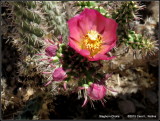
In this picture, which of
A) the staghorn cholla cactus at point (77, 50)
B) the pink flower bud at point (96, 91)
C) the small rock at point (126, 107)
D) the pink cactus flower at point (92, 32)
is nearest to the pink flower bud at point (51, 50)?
the staghorn cholla cactus at point (77, 50)

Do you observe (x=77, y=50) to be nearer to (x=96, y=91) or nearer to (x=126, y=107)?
(x=96, y=91)

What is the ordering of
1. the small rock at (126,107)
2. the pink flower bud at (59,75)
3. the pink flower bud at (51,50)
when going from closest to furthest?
the pink flower bud at (59,75) → the pink flower bud at (51,50) → the small rock at (126,107)

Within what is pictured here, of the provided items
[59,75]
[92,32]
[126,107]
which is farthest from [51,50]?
[126,107]

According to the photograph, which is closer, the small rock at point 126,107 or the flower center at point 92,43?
the flower center at point 92,43

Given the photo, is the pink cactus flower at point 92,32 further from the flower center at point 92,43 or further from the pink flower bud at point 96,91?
the pink flower bud at point 96,91

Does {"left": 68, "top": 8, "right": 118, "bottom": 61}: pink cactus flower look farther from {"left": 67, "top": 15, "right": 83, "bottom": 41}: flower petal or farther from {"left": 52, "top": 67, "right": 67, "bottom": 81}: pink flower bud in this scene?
{"left": 52, "top": 67, "right": 67, "bottom": 81}: pink flower bud

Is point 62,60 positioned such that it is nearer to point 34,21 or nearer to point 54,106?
point 34,21

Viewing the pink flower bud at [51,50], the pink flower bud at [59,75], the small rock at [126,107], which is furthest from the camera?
the small rock at [126,107]

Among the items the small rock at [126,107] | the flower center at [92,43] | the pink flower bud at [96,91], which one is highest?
the flower center at [92,43]
